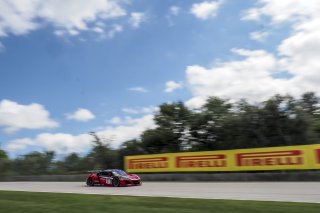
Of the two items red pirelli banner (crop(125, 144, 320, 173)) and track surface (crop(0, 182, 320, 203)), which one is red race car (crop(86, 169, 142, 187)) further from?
red pirelli banner (crop(125, 144, 320, 173))

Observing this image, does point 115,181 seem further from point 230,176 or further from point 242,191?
point 242,191

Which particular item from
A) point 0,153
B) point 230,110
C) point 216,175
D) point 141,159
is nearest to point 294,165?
point 216,175

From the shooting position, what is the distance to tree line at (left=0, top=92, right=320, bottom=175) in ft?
103

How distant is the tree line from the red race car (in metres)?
9.76

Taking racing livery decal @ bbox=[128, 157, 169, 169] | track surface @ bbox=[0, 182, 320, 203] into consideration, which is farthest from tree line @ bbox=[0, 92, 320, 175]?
track surface @ bbox=[0, 182, 320, 203]

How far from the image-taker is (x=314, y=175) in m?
24.4

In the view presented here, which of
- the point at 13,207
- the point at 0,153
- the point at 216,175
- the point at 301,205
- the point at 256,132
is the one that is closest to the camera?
the point at 301,205

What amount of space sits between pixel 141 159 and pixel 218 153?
823 cm

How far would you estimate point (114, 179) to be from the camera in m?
26.2

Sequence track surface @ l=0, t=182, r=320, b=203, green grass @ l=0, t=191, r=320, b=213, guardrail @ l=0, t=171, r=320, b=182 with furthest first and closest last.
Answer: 1. guardrail @ l=0, t=171, r=320, b=182
2. track surface @ l=0, t=182, r=320, b=203
3. green grass @ l=0, t=191, r=320, b=213

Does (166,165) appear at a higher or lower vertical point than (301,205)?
higher

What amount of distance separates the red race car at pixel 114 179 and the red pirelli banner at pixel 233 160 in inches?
259

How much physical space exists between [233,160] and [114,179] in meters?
8.64

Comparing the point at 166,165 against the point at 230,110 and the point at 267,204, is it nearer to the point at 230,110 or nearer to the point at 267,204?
the point at 230,110
